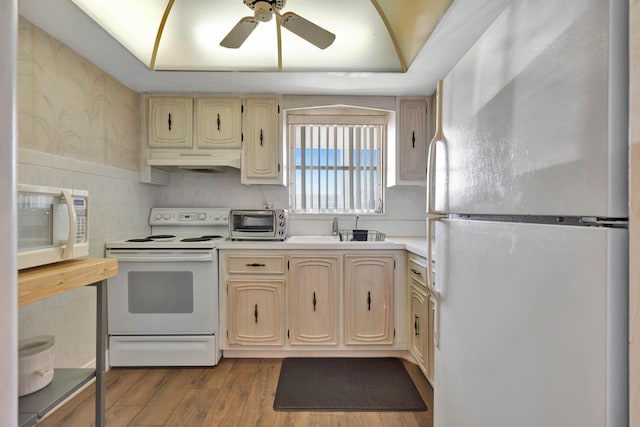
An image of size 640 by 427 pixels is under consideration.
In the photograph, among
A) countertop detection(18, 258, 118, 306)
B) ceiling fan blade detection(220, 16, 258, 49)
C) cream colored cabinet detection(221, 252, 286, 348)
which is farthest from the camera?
cream colored cabinet detection(221, 252, 286, 348)

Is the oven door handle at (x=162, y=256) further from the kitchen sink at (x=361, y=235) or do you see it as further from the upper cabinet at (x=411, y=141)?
the upper cabinet at (x=411, y=141)

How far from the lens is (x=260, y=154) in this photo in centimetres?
286

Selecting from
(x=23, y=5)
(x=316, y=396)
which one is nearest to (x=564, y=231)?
(x=316, y=396)

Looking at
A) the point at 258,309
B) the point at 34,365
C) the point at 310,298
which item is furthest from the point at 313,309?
the point at 34,365

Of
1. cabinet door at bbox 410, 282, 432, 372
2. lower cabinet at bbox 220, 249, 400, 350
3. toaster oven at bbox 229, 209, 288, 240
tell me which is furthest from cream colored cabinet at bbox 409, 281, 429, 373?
toaster oven at bbox 229, 209, 288, 240

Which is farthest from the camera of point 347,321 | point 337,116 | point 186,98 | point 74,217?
point 337,116

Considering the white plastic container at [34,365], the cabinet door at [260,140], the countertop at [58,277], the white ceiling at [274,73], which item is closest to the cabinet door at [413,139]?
the white ceiling at [274,73]

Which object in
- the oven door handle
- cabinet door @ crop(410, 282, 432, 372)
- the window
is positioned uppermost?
the window

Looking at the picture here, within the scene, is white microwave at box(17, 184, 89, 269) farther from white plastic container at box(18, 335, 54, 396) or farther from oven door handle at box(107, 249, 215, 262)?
oven door handle at box(107, 249, 215, 262)

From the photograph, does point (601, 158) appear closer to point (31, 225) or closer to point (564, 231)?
point (564, 231)

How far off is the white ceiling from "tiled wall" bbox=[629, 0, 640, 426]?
1385 mm

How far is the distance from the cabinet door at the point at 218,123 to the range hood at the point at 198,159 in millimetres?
62

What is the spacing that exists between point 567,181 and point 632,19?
26cm

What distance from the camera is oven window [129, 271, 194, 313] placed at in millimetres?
2424
